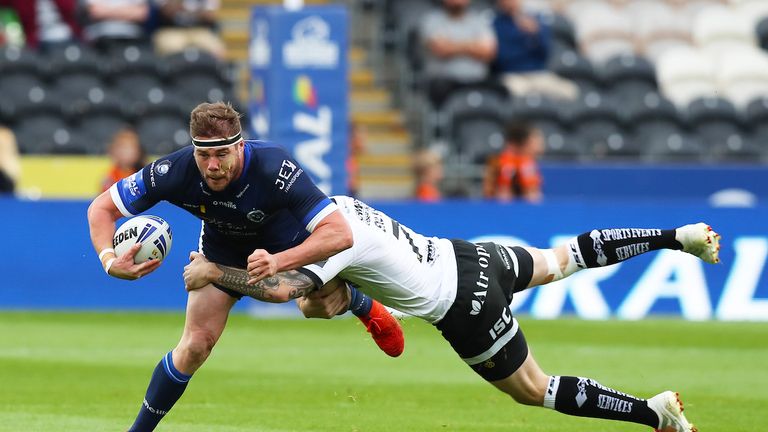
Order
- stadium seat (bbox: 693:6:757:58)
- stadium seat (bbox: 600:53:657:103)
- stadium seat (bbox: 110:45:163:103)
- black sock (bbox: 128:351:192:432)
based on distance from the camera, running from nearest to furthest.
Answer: black sock (bbox: 128:351:192:432) → stadium seat (bbox: 110:45:163:103) → stadium seat (bbox: 600:53:657:103) → stadium seat (bbox: 693:6:757:58)

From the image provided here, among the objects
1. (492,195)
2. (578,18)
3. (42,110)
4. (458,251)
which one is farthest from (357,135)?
(458,251)

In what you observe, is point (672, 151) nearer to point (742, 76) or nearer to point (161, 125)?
point (742, 76)

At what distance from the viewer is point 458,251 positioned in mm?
8625

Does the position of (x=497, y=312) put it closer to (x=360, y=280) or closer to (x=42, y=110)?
(x=360, y=280)

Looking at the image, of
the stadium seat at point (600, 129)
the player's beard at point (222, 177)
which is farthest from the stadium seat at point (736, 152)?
the player's beard at point (222, 177)

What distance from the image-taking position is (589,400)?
8477mm

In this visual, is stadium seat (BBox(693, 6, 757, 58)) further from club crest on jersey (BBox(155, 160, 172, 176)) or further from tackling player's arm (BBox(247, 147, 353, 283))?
club crest on jersey (BBox(155, 160, 172, 176))

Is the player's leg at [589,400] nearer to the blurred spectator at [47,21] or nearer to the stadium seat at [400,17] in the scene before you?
the blurred spectator at [47,21]

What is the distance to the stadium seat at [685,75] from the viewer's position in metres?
24.7

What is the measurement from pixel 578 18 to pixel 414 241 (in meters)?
17.8

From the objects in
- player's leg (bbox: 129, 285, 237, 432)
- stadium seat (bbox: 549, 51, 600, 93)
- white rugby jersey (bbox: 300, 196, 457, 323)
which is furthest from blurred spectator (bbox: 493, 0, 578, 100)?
player's leg (bbox: 129, 285, 237, 432)

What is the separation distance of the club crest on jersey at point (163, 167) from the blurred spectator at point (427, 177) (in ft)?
36.5

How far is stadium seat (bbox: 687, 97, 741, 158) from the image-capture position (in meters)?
23.2

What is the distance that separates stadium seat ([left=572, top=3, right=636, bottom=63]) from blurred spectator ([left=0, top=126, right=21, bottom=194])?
1061 cm
